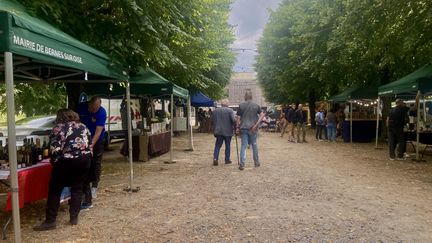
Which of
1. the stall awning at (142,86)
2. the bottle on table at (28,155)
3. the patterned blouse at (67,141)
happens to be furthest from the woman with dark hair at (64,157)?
the stall awning at (142,86)

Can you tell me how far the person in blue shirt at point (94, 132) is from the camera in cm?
662

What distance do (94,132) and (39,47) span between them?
2.44m

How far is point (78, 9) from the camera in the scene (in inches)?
339

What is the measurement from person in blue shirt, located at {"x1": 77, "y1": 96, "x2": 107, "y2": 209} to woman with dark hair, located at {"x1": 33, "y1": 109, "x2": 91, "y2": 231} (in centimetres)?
93

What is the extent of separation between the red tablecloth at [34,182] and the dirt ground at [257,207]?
43cm

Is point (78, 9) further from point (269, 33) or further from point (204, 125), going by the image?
point (269, 33)

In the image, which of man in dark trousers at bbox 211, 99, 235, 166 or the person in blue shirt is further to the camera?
man in dark trousers at bbox 211, 99, 235, 166

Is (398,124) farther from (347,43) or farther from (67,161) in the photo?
(67,161)

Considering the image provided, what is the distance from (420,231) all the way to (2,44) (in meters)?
5.17

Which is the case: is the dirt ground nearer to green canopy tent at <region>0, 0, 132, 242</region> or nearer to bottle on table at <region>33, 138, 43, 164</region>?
bottle on table at <region>33, 138, 43, 164</region>

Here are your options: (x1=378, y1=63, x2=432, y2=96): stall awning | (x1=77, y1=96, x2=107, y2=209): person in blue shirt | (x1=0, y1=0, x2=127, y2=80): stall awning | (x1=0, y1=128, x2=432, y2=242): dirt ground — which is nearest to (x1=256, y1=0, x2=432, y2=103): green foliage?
(x1=378, y1=63, x2=432, y2=96): stall awning

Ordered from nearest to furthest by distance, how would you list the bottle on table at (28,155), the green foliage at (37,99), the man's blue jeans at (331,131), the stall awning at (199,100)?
the bottle on table at (28,155) → the green foliage at (37,99) → the man's blue jeans at (331,131) → the stall awning at (199,100)

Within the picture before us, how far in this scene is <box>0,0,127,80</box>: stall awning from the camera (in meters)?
4.10

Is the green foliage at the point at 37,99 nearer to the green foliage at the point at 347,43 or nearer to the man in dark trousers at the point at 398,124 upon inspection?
the green foliage at the point at 347,43
